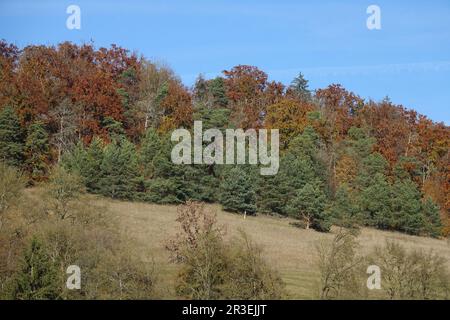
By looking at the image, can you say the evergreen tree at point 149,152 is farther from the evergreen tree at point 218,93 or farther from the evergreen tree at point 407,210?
the evergreen tree at point 407,210

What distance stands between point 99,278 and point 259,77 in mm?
65180

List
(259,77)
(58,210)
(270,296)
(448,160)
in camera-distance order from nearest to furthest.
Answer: (270,296) < (58,210) < (448,160) < (259,77)

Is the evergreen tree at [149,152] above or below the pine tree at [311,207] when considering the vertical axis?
above

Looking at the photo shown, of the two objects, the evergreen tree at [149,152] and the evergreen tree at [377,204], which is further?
the evergreen tree at [377,204]

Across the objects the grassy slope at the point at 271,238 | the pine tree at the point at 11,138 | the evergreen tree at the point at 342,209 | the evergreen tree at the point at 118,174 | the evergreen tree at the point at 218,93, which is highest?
the evergreen tree at the point at 218,93

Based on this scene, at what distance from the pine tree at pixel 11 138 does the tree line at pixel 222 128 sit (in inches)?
4.8

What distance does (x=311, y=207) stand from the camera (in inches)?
2368

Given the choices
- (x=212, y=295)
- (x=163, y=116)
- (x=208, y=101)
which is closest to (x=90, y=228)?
(x=212, y=295)

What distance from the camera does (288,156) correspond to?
66812 mm

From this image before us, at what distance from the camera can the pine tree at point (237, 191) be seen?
6081 centimetres

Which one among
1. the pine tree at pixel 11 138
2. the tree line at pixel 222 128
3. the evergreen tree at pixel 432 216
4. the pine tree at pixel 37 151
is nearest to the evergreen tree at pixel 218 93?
the tree line at pixel 222 128

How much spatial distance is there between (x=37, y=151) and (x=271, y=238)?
2624cm

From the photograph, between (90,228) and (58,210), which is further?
(58,210)
